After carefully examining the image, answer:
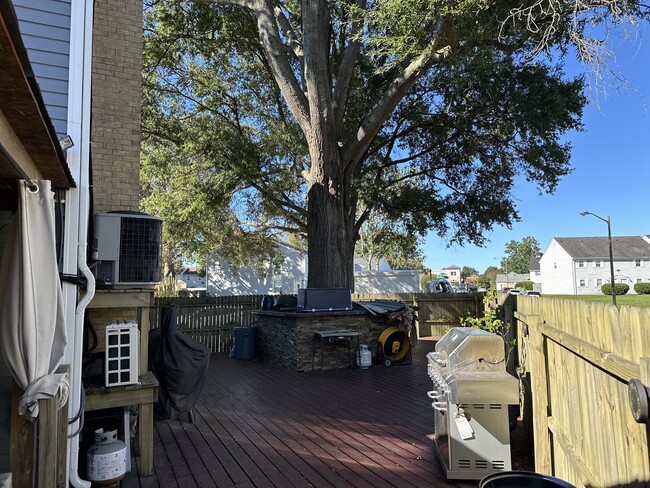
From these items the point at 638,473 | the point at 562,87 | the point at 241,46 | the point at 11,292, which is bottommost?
the point at 638,473

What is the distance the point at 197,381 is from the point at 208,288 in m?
19.6

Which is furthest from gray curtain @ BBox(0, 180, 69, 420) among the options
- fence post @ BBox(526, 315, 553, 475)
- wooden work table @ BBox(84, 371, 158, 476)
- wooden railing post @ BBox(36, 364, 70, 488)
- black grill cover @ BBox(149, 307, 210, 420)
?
fence post @ BBox(526, 315, 553, 475)

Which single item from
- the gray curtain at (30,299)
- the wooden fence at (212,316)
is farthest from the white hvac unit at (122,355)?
the wooden fence at (212,316)

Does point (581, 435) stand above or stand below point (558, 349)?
below

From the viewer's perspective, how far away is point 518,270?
86250 millimetres

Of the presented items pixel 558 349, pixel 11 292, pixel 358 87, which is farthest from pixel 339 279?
pixel 11 292

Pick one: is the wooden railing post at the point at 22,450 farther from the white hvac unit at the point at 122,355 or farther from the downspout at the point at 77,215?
the white hvac unit at the point at 122,355

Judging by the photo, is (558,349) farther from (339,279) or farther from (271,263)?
(271,263)

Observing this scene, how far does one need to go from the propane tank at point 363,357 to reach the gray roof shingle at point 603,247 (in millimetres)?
47480

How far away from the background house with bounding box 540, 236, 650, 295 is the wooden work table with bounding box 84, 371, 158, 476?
5281cm

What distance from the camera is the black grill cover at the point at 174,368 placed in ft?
16.2

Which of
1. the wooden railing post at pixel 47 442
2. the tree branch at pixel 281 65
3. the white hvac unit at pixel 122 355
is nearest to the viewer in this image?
the wooden railing post at pixel 47 442

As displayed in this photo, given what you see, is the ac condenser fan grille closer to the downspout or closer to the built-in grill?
the downspout

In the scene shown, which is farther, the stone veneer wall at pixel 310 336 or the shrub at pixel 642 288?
the shrub at pixel 642 288
